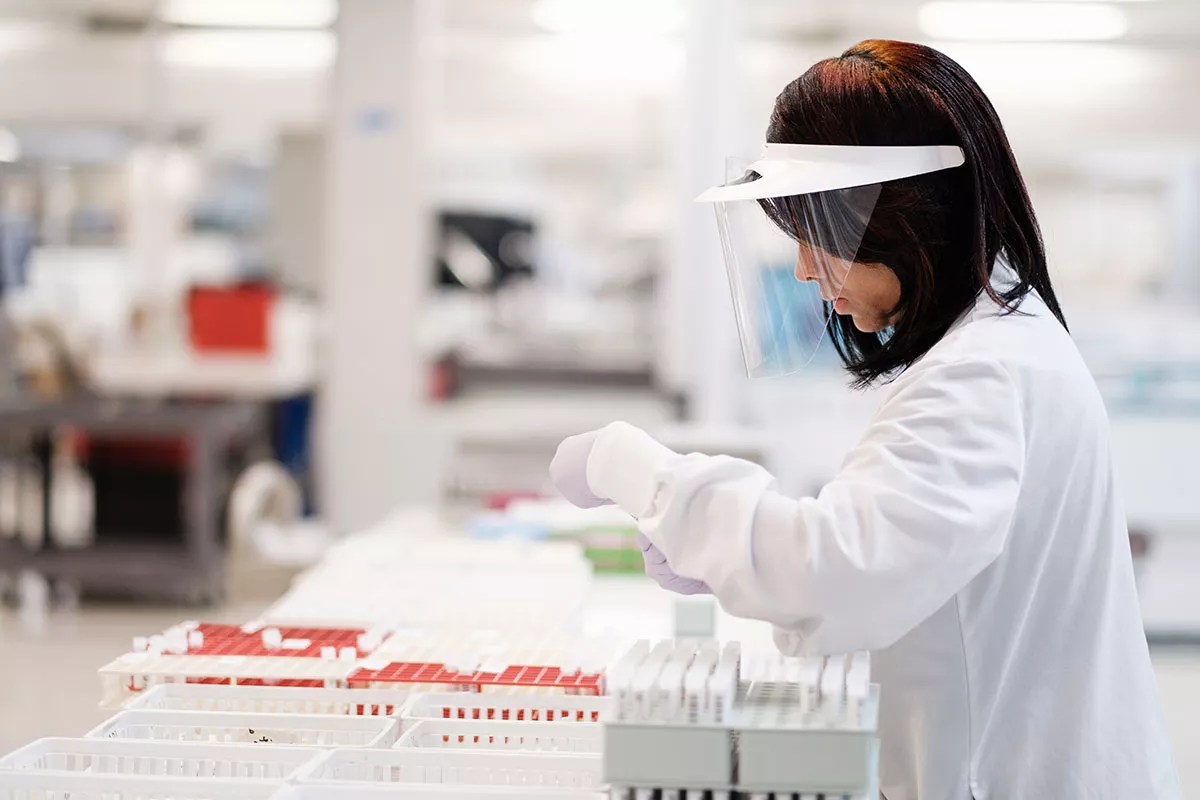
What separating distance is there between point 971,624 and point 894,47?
1.89ft

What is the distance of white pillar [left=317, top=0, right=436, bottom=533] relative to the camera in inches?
203

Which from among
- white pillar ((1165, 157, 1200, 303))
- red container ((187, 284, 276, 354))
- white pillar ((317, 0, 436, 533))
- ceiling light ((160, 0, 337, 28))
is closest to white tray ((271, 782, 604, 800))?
white pillar ((317, 0, 436, 533))

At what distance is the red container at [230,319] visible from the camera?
6191 mm

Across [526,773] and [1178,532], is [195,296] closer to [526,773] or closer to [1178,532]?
[1178,532]

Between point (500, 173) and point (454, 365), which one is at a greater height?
point (500, 173)

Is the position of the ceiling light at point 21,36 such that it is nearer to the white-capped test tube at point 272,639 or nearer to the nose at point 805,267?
the white-capped test tube at point 272,639

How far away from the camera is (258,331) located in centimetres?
622

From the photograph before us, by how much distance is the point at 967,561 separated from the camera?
1115 mm

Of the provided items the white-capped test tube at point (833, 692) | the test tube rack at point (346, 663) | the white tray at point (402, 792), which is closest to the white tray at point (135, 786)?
the white tray at point (402, 792)

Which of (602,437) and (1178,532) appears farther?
(1178,532)

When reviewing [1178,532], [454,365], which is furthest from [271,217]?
[1178,532]

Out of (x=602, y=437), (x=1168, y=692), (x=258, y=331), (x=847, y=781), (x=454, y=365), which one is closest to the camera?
(x=847, y=781)

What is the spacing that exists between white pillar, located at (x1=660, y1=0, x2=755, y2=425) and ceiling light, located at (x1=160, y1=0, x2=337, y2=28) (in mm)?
3862

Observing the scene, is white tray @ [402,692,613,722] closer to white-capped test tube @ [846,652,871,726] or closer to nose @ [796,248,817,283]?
white-capped test tube @ [846,652,871,726]
